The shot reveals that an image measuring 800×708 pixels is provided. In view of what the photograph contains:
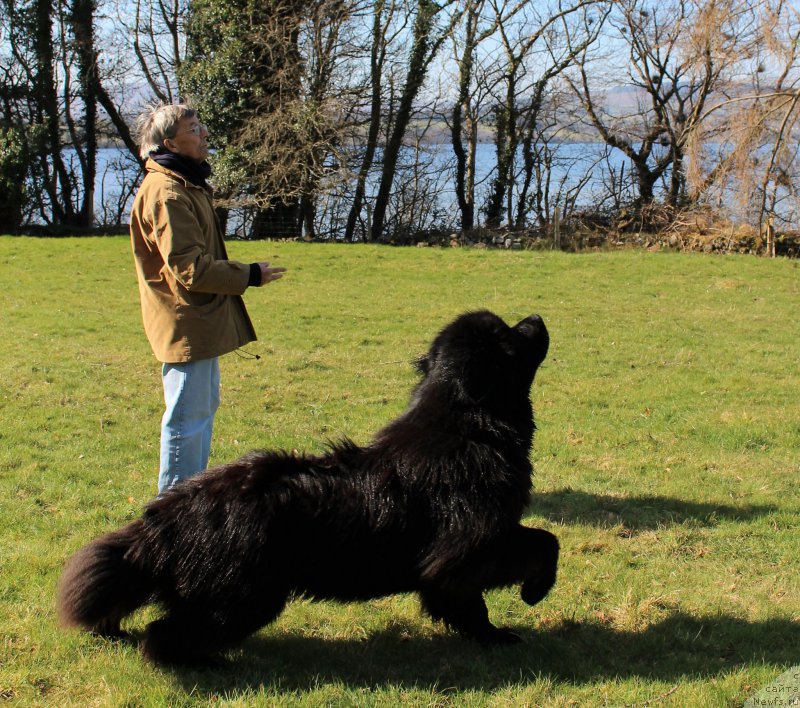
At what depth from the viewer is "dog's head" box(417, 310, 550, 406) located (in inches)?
133

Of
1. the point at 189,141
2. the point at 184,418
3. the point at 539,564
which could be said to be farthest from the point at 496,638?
the point at 189,141

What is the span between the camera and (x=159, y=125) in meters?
3.85

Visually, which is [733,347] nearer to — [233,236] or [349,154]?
[349,154]

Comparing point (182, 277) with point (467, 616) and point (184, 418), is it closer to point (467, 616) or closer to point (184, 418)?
point (184, 418)

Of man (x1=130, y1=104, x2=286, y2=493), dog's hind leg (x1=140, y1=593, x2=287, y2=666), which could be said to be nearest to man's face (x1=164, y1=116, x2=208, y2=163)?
man (x1=130, y1=104, x2=286, y2=493)

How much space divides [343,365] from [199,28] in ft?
53.2

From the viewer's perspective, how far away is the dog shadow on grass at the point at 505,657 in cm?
320

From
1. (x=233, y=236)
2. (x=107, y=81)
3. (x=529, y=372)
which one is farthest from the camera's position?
(x=107, y=81)

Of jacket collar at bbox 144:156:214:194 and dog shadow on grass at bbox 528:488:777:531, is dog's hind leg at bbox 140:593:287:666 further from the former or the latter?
dog shadow on grass at bbox 528:488:777:531

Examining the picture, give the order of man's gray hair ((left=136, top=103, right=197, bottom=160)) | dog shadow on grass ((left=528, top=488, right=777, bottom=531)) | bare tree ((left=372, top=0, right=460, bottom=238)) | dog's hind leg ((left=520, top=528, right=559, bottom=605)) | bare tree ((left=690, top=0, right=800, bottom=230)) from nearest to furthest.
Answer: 1. dog's hind leg ((left=520, top=528, right=559, bottom=605))
2. man's gray hair ((left=136, top=103, right=197, bottom=160))
3. dog shadow on grass ((left=528, top=488, right=777, bottom=531))
4. bare tree ((left=690, top=0, right=800, bottom=230))
5. bare tree ((left=372, top=0, right=460, bottom=238))

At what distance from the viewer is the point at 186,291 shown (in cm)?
387

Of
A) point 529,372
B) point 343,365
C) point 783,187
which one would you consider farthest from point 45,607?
point 783,187

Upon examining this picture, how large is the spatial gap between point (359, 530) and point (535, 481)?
273cm

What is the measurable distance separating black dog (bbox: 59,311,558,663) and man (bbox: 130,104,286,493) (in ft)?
2.48
